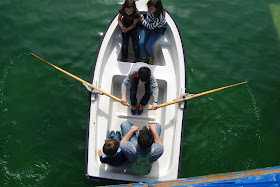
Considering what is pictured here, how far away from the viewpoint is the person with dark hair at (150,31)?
184 inches

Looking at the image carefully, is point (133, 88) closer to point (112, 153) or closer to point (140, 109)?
point (140, 109)

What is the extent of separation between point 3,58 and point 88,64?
188cm

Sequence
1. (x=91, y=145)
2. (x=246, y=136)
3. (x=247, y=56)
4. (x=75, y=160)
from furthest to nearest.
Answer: (x=247, y=56) → (x=246, y=136) → (x=75, y=160) → (x=91, y=145)

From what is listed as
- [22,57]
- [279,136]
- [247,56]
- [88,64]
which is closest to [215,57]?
[247,56]

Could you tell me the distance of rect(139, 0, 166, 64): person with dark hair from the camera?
184 inches

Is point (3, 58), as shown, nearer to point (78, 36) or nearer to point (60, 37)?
point (60, 37)

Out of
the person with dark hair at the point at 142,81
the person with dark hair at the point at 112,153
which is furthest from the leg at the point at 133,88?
the person with dark hair at the point at 112,153

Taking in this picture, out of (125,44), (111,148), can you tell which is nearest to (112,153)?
(111,148)

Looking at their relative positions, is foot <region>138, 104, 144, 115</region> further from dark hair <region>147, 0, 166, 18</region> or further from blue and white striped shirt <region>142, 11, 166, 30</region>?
dark hair <region>147, 0, 166, 18</region>

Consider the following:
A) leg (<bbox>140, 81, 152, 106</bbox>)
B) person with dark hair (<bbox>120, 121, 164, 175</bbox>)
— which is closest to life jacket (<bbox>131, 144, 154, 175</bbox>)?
person with dark hair (<bbox>120, 121, 164, 175</bbox>)

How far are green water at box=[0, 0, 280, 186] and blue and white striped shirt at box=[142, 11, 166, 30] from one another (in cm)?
168

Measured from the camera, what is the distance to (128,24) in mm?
4867

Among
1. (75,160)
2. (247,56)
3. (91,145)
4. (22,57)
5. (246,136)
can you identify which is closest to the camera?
(91,145)

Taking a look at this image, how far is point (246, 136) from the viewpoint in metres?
5.64
